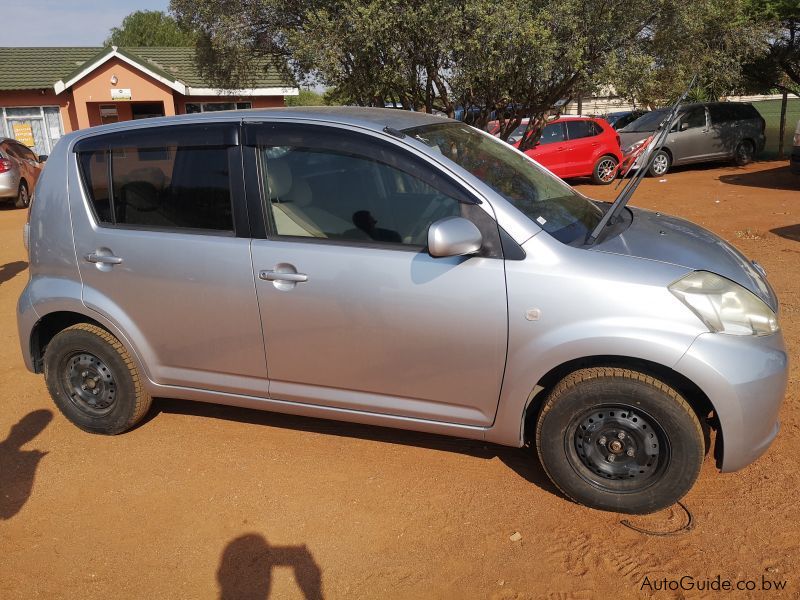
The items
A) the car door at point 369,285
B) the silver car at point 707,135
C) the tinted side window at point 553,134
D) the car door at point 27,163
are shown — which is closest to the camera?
the car door at point 369,285

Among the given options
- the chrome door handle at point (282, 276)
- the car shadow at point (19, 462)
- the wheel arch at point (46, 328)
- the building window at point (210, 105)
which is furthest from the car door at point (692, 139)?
the car shadow at point (19, 462)

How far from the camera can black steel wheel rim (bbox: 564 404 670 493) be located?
3.19 m

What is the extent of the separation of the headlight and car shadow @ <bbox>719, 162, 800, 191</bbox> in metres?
12.6

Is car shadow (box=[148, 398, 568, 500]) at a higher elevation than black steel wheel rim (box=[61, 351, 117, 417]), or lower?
lower

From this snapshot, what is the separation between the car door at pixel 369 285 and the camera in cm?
329

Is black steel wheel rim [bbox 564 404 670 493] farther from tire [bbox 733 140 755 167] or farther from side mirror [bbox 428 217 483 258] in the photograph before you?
tire [bbox 733 140 755 167]

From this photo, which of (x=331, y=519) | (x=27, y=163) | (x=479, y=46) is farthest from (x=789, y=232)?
(x=27, y=163)

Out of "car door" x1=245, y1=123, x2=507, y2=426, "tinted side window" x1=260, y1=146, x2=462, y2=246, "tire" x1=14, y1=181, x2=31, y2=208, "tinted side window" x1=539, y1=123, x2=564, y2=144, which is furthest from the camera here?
"tinted side window" x1=539, y1=123, x2=564, y2=144

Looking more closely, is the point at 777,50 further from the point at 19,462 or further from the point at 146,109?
the point at 146,109

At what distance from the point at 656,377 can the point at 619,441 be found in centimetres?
35

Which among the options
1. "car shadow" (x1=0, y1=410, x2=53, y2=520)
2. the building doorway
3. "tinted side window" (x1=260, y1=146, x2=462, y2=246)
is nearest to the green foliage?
"tinted side window" (x1=260, y1=146, x2=462, y2=246)

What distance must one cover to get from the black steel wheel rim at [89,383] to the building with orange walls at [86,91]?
2051 centimetres

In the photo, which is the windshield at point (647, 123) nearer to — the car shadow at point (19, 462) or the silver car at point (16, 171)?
the silver car at point (16, 171)
